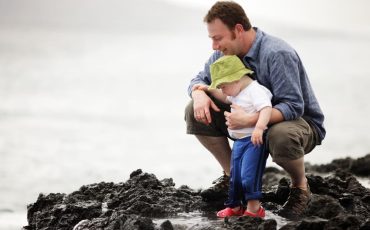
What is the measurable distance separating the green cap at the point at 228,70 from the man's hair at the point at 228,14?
0.35 metres

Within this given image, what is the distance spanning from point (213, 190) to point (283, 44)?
1.59 m

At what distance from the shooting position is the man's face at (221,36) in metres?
6.71

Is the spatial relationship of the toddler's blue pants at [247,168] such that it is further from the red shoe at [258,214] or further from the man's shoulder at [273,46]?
the man's shoulder at [273,46]

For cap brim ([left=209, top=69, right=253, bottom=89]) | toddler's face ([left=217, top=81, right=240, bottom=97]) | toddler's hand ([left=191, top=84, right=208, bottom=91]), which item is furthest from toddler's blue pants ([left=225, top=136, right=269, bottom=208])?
toddler's hand ([left=191, top=84, right=208, bottom=91])

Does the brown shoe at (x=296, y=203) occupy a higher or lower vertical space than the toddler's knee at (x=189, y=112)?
lower

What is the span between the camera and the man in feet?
21.5

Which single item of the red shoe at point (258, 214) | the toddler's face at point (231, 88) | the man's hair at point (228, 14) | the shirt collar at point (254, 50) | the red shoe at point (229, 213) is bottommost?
the red shoe at point (258, 214)

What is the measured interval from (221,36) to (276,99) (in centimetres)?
70

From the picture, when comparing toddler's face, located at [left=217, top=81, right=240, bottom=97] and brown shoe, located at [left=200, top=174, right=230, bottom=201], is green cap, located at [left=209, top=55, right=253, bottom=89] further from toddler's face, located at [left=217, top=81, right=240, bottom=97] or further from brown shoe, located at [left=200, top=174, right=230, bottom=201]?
brown shoe, located at [left=200, top=174, right=230, bottom=201]

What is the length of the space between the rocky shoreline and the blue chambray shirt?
2.44 feet

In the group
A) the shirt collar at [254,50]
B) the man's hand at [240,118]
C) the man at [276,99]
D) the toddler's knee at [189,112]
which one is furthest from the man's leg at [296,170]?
the toddler's knee at [189,112]

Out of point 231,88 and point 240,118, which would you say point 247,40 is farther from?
point 240,118

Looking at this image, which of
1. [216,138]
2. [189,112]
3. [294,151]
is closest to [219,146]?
[216,138]

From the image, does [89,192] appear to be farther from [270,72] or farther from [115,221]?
[270,72]
